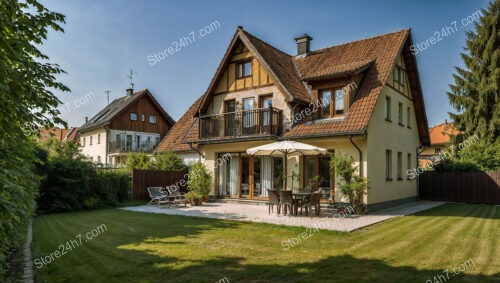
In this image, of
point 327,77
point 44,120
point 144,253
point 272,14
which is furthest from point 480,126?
point 44,120

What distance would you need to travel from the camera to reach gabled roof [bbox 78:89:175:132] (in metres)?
36.8

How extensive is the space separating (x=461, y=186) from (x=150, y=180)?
1811cm

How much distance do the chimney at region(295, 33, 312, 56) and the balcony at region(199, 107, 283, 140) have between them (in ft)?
18.6

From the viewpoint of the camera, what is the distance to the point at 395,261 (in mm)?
6891

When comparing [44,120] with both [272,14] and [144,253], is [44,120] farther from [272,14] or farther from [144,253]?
[272,14]

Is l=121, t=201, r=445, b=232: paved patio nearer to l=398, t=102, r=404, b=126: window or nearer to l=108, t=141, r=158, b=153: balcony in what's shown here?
l=398, t=102, r=404, b=126: window

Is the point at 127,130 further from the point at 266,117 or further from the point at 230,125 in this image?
the point at 266,117

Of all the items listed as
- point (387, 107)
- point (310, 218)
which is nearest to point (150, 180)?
point (310, 218)

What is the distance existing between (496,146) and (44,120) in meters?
25.3

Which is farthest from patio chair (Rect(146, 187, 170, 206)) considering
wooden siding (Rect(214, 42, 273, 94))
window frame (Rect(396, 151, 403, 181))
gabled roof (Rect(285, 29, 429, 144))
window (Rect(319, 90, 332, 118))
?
window frame (Rect(396, 151, 403, 181))

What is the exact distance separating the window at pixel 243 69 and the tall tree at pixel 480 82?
18.0 m

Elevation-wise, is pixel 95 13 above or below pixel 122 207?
above

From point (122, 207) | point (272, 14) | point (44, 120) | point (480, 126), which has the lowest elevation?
point (122, 207)

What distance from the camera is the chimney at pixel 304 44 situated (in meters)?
21.0
